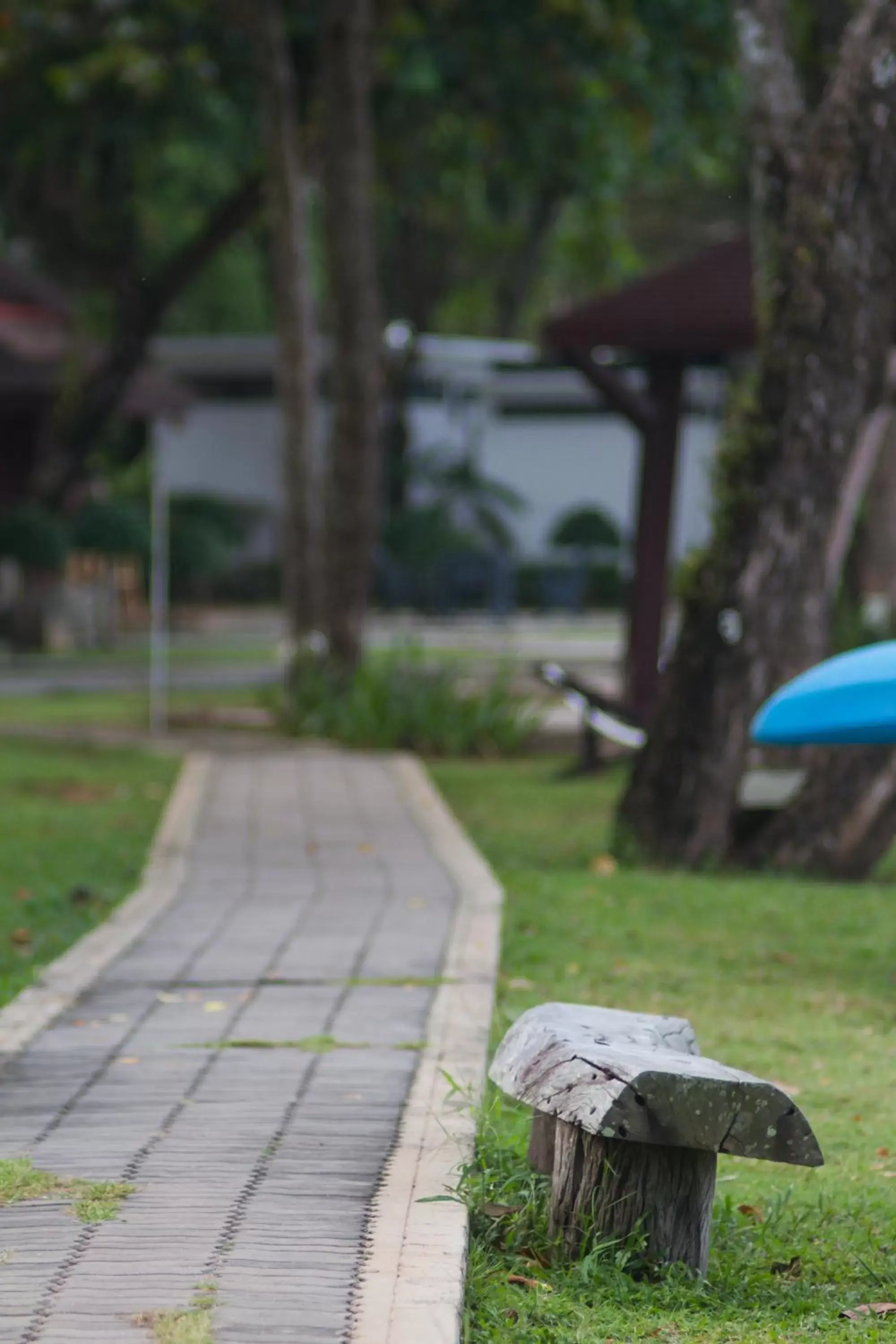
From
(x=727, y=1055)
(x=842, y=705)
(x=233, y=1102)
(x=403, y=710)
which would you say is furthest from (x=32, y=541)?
(x=233, y=1102)

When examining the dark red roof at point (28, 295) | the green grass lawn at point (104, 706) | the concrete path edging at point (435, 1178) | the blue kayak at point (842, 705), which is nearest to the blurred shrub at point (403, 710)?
the green grass lawn at point (104, 706)

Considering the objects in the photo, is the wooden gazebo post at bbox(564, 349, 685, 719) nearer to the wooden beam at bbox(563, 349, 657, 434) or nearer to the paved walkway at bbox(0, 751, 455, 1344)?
the wooden beam at bbox(563, 349, 657, 434)

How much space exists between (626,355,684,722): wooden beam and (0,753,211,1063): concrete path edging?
5175 mm

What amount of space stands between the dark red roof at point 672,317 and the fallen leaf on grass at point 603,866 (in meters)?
5.32

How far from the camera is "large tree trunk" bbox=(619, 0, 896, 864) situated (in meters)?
9.62

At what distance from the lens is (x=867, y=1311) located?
171 inches

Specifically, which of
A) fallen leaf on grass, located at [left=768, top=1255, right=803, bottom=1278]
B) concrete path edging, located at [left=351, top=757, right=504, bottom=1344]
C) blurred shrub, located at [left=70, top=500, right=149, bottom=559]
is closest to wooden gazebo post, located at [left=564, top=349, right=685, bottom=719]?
concrete path edging, located at [left=351, top=757, right=504, bottom=1344]

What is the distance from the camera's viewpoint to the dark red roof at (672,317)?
14.8m

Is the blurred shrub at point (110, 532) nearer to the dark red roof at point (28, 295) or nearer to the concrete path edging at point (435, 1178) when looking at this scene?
the dark red roof at point (28, 295)

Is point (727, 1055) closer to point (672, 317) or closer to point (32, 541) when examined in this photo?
point (672, 317)

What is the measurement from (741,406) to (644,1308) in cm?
632

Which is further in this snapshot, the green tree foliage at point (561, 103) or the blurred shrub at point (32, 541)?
the blurred shrub at point (32, 541)

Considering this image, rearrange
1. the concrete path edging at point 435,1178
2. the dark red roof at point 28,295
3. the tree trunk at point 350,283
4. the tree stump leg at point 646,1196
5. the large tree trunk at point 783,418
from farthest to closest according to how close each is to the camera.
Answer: the dark red roof at point 28,295, the tree trunk at point 350,283, the large tree trunk at point 783,418, the tree stump leg at point 646,1196, the concrete path edging at point 435,1178

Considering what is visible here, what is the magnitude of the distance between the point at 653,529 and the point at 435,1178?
1164cm
